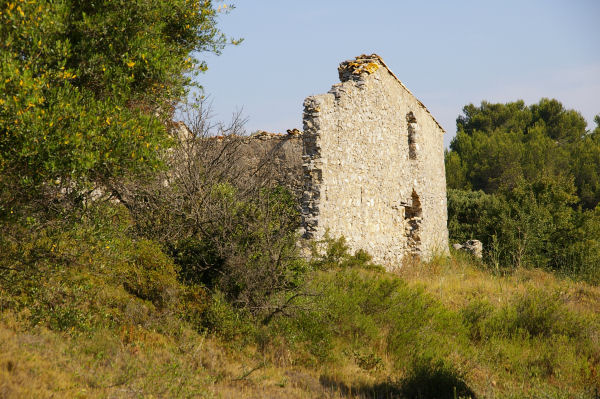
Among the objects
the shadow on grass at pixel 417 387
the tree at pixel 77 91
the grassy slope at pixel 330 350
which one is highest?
the tree at pixel 77 91

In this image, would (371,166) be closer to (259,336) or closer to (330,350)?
(330,350)

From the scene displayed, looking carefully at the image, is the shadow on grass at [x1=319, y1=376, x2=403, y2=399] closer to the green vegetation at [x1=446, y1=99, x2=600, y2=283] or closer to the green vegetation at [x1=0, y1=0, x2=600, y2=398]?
the green vegetation at [x1=0, y1=0, x2=600, y2=398]

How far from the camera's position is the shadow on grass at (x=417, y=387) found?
5.79 meters

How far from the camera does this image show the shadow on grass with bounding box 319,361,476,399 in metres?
5.79

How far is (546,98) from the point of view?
31.7 metres

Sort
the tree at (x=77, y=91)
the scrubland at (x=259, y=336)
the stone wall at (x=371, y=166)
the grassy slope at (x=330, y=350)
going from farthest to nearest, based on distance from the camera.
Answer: the stone wall at (x=371, y=166)
the scrubland at (x=259, y=336)
the grassy slope at (x=330, y=350)
the tree at (x=77, y=91)

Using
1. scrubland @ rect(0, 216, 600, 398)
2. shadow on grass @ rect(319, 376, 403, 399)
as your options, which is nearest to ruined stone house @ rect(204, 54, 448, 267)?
scrubland @ rect(0, 216, 600, 398)

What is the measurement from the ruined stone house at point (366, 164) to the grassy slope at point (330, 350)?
5.02ft

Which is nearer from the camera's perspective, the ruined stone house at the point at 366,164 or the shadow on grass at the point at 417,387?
the shadow on grass at the point at 417,387

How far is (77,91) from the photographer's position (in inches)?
172

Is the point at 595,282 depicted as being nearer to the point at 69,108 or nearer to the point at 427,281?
the point at 427,281

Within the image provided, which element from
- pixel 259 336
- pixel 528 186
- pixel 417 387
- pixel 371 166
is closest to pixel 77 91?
pixel 259 336

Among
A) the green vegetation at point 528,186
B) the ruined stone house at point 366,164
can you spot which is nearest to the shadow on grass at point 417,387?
the ruined stone house at point 366,164

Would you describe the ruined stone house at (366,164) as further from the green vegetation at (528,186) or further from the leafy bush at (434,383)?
the leafy bush at (434,383)
